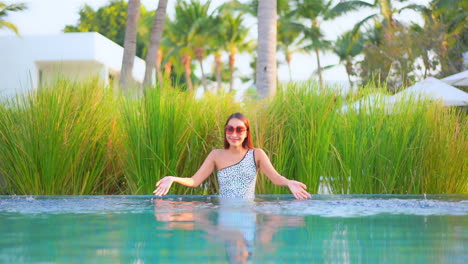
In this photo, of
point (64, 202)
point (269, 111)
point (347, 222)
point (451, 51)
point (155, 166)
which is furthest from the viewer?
point (451, 51)

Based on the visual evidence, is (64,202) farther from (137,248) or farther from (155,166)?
(137,248)

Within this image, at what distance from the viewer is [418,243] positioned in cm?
298

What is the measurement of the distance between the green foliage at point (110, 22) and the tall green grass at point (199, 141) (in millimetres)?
37523

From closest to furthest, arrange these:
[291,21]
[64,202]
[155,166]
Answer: [64,202], [155,166], [291,21]

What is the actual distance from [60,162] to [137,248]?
10.4 ft

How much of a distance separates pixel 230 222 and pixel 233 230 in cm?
34

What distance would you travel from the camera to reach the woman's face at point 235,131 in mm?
5113

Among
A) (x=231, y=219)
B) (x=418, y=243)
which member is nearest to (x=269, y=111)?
(x=231, y=219)

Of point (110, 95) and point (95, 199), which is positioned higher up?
point (110, 95)

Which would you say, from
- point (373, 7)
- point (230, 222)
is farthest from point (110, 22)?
point (230, 222)

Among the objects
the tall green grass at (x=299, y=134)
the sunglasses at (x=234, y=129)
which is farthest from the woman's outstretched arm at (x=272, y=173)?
the tall green grass at (x=299, y=134)

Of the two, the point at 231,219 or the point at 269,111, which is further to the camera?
the point at 269,111

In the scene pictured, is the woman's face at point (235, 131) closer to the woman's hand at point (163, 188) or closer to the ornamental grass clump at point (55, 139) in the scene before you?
the woman's hand at point (163, 188)

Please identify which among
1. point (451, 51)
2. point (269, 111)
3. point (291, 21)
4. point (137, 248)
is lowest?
point (137, 248)
